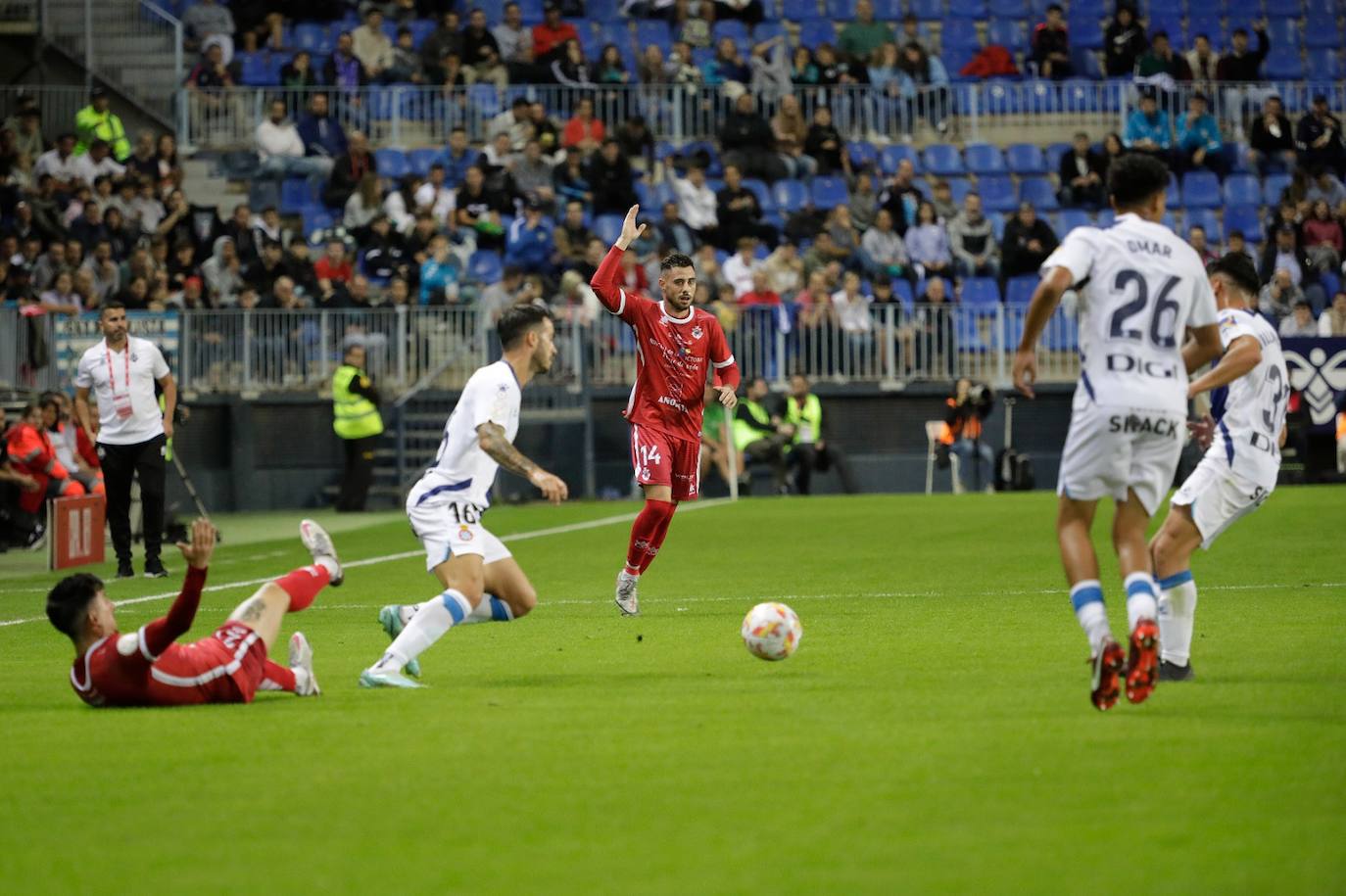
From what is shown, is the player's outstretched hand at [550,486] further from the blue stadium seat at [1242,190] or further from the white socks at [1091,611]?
the blue stadium seat at [1242,190]

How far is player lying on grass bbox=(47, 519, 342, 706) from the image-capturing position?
24.5 feet

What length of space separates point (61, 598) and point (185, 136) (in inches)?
966

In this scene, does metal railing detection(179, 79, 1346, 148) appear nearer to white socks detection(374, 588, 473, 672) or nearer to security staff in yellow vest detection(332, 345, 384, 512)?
security staff in yellow vest detection(332, 345, 384, 512)

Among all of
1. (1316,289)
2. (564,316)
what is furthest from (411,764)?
(1316,289)

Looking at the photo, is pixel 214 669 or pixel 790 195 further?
pixel 790 195

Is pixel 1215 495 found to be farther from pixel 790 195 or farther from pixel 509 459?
pixel 790 195

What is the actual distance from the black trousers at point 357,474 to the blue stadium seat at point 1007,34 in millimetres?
14321

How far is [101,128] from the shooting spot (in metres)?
28.9

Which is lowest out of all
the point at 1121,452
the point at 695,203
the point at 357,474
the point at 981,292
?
the point at 357,474

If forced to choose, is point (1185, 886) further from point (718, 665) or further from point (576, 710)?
point (718, 665)

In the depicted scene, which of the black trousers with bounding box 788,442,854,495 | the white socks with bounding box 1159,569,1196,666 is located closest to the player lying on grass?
the white socks with bounding box 1159,569,1196,666

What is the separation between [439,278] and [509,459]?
61.9 feet

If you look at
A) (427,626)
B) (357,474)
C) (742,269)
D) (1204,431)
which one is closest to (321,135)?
(357,474)

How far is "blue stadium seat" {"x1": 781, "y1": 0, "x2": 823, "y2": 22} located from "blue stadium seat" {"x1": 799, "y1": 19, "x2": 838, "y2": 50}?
0.21 m
